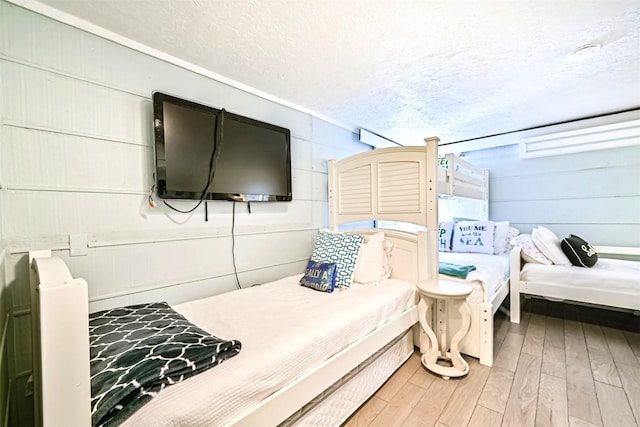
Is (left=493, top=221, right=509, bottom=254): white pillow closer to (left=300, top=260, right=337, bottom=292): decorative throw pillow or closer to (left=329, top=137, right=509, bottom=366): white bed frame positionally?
(left=329, top=137, right=509, bottom=366): white bed frame

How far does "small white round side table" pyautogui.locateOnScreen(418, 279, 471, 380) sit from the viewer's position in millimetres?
1822

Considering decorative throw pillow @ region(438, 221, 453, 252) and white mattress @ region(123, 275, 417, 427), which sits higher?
decorative throw pillow @ region(438, 221, 453, 252)

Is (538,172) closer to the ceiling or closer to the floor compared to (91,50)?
closer to the floor

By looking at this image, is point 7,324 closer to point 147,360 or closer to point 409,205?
point 147,360

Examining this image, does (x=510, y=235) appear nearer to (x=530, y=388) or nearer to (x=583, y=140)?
(x=583, y=140)

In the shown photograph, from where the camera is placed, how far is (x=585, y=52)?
1741mm

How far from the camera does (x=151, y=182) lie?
1653 millimetres

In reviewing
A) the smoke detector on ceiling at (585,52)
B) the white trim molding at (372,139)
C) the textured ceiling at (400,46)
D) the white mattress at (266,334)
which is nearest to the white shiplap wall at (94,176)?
the textured ceiling at (400,46)

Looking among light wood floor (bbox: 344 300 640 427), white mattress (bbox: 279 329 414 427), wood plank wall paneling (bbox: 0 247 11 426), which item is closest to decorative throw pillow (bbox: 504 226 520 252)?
light wood floor (bbox: 344 300 640 427)

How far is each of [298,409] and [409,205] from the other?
1678 mm

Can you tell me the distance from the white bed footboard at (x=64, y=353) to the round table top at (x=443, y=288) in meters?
1.83

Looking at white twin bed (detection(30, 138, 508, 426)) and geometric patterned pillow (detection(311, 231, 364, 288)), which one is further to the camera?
geometric patterned pillow (detection(311, 231, 364, 288))

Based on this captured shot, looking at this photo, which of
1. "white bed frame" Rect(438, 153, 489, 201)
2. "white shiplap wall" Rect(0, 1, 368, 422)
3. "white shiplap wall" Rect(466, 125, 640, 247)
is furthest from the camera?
"white shiplap wall" Rect(466, 125, 640, 247)

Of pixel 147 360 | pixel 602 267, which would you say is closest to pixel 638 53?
pixel 602 267
